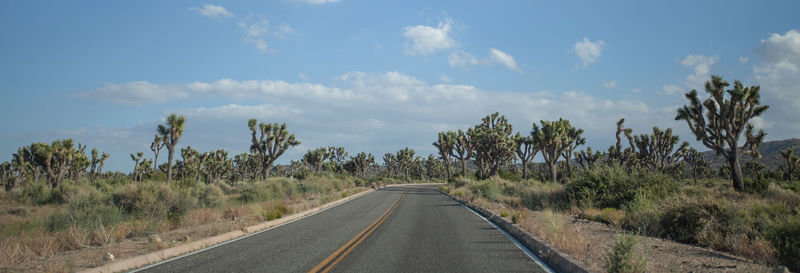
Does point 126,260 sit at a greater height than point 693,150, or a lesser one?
lesser

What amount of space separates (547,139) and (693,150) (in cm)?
3053

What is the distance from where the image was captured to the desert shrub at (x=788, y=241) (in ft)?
20.3

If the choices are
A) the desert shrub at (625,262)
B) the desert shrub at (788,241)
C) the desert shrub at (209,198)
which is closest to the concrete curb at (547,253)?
the desert shrub at (625,262)

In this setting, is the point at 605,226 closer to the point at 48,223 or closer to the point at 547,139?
the point at 48,223

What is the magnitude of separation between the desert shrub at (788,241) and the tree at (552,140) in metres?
31.9

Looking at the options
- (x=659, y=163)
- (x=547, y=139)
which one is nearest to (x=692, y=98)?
(x=547, y=139)

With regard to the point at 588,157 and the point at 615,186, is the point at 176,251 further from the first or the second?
the point at 588,157

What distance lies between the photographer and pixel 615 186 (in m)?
16.4

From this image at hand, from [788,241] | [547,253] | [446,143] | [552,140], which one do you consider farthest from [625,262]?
[446,143]

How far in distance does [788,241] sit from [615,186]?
10.1 m

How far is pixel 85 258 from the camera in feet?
25.2

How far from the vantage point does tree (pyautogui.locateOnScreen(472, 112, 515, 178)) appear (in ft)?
155

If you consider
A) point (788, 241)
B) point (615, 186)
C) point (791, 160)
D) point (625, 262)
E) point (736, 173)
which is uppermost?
point (791, 160)

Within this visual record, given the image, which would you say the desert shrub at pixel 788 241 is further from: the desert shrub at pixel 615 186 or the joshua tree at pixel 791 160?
the joshua tree at pixel 791 160
